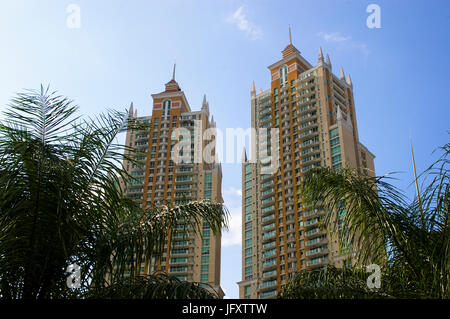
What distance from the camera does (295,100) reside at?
83.6 m

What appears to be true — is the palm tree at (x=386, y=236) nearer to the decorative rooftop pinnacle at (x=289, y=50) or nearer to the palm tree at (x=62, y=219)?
the palm tree at (x=62, y=219)

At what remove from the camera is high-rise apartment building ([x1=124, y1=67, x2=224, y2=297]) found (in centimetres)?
7162

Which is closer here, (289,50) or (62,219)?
(62,219)

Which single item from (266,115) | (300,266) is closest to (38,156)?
(300,266)

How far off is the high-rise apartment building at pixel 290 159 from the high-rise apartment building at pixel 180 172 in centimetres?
592

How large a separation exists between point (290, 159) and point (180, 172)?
718 inches

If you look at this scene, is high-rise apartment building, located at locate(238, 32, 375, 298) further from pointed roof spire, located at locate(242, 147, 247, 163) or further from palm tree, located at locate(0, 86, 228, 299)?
palm tree, located at locate(0, 86, 228, 299)

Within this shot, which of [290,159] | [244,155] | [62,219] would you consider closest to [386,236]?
[62,219]

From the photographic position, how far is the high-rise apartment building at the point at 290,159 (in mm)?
69875

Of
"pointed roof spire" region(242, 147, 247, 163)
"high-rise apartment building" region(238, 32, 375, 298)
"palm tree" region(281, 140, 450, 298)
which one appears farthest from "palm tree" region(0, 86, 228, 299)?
"pointed roof spire" region(242, 147, 247, 163)

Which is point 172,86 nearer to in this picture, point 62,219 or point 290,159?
point 290,159

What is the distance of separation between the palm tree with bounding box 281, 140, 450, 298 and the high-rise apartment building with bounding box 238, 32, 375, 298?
5683 cm

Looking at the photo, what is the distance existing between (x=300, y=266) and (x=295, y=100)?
1170 inches

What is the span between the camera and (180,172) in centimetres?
8081
